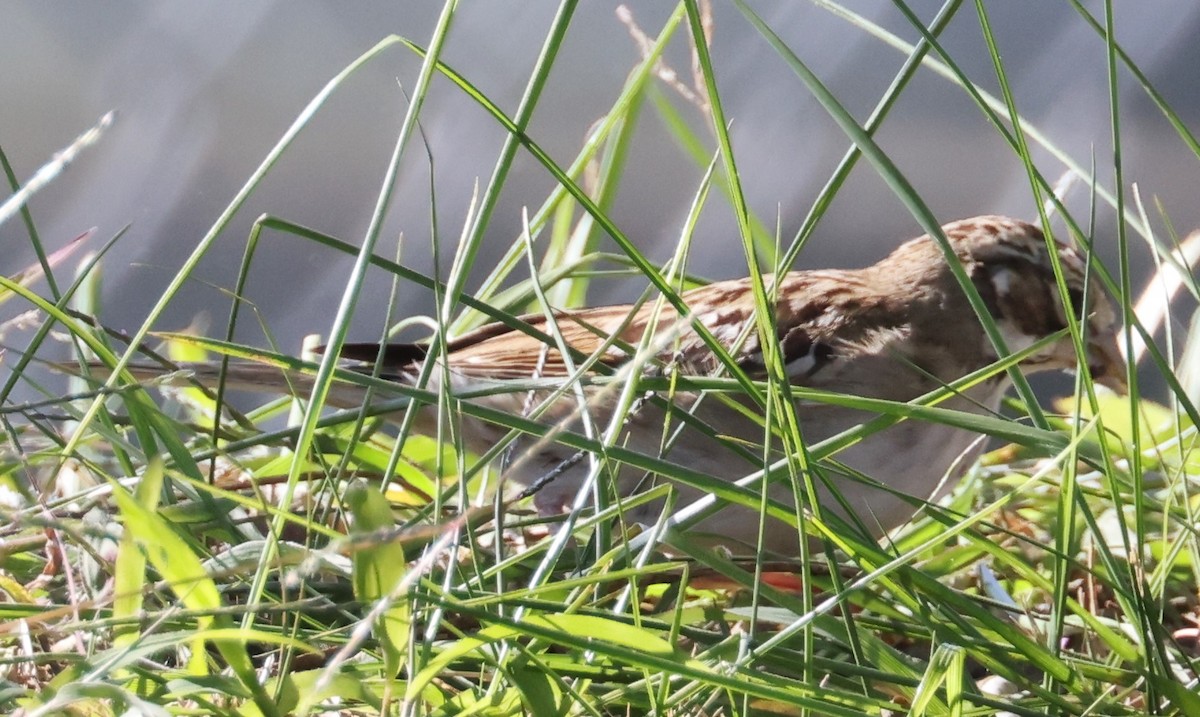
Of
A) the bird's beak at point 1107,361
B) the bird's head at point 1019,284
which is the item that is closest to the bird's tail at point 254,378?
the bird's head at point 1019,284

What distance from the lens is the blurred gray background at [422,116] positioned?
7.31 feet

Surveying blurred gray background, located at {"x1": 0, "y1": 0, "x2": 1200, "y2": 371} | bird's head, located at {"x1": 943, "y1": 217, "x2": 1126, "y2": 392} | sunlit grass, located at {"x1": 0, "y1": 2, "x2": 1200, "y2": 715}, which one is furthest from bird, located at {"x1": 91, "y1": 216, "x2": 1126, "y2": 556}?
sunlit grass, located at {"x1": 0, "y1": 2, "x2": 1200, "y2": 715}

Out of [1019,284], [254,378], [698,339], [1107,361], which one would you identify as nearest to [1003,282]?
[1019,284]

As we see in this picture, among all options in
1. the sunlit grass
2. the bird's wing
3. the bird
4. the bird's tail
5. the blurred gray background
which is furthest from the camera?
the blurred gray background

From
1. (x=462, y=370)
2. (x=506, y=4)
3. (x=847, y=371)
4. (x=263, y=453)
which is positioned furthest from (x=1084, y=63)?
(x=263, y=453)

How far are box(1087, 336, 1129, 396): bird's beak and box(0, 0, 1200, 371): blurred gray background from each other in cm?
23

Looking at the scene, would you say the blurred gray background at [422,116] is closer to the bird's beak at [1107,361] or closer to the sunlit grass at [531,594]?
the bird's beak at [1107,361]

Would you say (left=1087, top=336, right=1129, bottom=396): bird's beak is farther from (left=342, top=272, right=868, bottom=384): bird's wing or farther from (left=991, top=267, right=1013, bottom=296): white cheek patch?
(left=342, top=272, right=868, bottom=384): bird's wing

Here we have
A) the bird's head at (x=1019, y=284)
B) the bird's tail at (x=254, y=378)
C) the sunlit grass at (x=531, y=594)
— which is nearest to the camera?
the sunlit grass at (x=531, y=594)

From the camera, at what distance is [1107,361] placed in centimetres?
243

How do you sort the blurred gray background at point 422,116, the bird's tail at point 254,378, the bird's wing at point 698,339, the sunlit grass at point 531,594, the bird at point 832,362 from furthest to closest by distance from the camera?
the blurred gray background at point 422,116
the bird's wing at point 698,339
the bird at point 832,362
the bird's tail at point 254,378
the sunlit grass at point 531,594

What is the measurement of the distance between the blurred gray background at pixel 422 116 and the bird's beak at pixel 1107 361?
23 cm

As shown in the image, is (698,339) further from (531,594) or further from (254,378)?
(531,594)

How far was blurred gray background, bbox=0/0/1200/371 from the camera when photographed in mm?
2229
